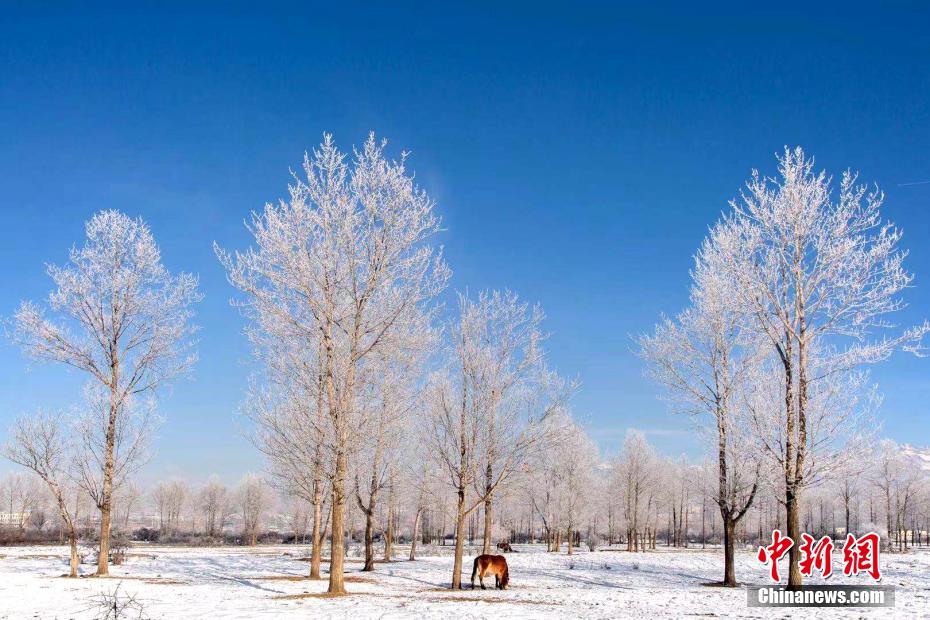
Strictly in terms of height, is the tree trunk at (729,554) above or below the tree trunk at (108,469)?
below


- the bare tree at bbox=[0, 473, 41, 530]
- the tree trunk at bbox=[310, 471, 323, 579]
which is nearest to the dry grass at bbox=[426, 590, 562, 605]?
the tree trunk at bbox=[310, 471, 323, 579]

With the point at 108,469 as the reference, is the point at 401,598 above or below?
below

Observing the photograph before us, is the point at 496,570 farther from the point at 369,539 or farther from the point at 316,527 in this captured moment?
the point at 369,539

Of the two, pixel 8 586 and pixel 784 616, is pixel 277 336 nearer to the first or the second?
pixel 8 586

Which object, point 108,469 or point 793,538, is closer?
point 793,538

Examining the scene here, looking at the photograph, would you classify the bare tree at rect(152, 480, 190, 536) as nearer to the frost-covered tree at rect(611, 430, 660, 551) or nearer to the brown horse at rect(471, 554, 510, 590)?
the frost-covered tree at rect(611, 430, 660, 551)

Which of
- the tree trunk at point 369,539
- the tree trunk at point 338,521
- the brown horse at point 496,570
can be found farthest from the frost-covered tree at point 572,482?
the tree trunk at point 338,521

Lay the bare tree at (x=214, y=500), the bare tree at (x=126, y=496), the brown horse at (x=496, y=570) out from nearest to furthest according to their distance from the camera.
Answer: the brown horse at (x=496, y=570) < the bare tree at (x=126, y=496) < the bare tree at (x=214, y=500)

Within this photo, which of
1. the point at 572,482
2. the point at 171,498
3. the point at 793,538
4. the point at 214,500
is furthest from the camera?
the point at 171,498

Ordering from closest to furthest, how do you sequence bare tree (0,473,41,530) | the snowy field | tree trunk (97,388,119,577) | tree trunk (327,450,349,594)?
the snowy field < tree trunk (327,450,349,594) < tree trunk (97,388,119,577) < bare tree (0,473,41,530)

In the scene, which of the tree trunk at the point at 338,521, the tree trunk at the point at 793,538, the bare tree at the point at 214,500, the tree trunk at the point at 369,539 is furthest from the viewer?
the bare tree at the point at 214,500

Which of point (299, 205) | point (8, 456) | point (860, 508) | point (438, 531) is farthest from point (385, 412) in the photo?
point (860, 508)

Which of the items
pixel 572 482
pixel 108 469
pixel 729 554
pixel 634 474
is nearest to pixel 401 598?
pixel 108 469

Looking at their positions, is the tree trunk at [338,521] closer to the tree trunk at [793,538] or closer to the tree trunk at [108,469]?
the tree trunk at [108,469]
